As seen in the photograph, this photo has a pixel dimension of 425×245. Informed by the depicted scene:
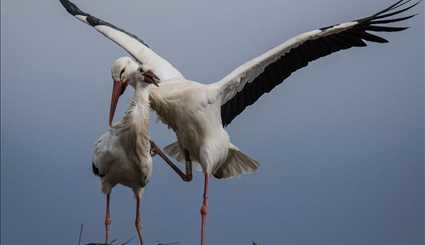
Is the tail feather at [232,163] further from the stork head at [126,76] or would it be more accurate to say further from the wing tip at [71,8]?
the wing tip at [71,8]

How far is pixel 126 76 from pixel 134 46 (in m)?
0.91

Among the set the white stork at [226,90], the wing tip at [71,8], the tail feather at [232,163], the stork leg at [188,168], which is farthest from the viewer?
the wing tip at [71,8]

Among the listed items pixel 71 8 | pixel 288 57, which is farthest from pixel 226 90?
pixel 71 8

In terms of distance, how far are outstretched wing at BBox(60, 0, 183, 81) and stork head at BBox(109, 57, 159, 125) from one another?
38 cm

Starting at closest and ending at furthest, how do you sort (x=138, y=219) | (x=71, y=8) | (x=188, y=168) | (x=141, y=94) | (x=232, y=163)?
(x=141, y=94) → (x=138, y=219) → (x=188, y=168) → (x=232, y=163) → (x=71, y=8)

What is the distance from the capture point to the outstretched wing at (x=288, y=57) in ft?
14.0

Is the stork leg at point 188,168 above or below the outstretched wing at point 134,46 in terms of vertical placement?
below

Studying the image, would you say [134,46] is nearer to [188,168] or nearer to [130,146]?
[188,168]

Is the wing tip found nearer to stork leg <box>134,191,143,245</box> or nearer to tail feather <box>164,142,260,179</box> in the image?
tail feather <box>164,142,260,179</box>

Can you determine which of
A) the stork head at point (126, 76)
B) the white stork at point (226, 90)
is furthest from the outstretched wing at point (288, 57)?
the stork head at point (126, 76)

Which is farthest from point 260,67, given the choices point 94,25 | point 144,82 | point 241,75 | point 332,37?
point 94,25

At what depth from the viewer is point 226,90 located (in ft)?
14.2

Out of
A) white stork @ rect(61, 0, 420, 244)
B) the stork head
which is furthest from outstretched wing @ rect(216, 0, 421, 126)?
the stork head

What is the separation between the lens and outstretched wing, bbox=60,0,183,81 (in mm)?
4450
